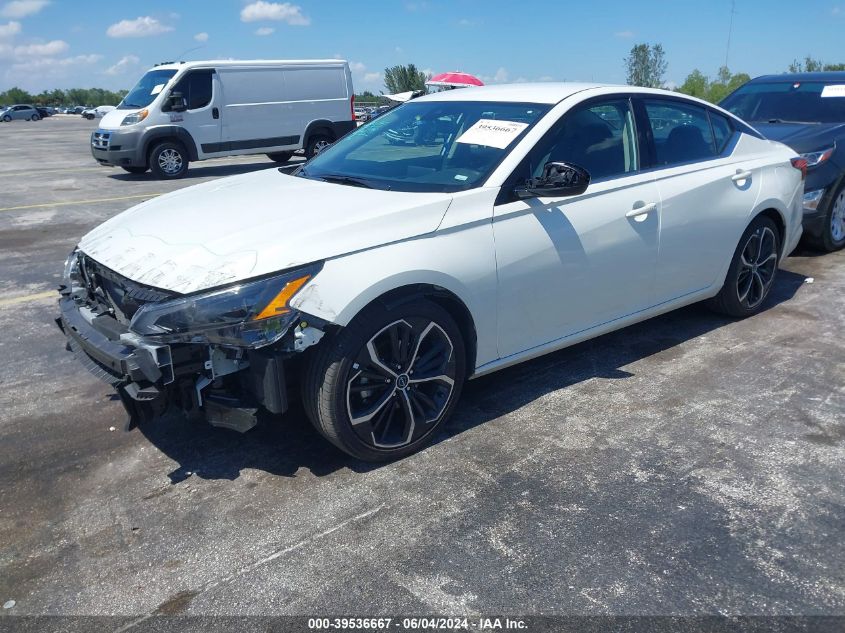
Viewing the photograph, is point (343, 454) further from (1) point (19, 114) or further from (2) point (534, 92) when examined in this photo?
(1) point (19, 114)

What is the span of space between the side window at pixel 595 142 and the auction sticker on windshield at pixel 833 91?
4.53m

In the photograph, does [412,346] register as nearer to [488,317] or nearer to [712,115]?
[488,317]

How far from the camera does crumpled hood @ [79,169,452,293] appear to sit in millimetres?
3094

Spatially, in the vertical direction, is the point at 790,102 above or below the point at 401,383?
above

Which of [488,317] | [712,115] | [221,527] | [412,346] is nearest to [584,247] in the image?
[488,317]

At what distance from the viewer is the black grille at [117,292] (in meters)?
3.11

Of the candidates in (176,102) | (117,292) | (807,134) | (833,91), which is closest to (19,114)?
(176,102)

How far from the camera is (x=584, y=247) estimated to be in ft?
13.1

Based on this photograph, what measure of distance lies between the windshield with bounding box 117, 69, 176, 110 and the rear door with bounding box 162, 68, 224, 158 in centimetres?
37

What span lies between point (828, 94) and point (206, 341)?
739cm

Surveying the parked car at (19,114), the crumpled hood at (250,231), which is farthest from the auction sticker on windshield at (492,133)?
the parked car at (19,114)

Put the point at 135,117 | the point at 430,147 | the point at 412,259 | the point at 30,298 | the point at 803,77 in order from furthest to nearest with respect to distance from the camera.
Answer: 1. the point at 135,117
2. the point at 803,77
3. the point at 30,298
4. the point at 430,147
5. the point at 412,259

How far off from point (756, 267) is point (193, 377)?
4094 mm

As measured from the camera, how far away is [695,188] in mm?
4629
